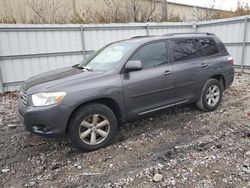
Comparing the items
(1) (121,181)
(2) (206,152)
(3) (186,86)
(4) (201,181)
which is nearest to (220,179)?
(4) (201,181)

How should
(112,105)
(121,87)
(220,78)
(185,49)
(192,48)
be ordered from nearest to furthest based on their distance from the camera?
(121,87) → (112,105) → (185,49) → (192,48) → (220,78)

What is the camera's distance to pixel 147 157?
3416mm

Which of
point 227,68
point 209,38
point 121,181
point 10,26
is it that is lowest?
point 121,181

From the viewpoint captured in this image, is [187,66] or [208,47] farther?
[208,47]

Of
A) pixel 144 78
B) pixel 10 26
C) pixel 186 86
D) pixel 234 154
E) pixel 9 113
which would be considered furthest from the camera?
pixel 10 26

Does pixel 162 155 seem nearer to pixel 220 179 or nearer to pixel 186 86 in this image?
pixel 220 179

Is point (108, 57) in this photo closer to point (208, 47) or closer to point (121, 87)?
point (121, 87)

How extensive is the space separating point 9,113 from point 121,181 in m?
4.11

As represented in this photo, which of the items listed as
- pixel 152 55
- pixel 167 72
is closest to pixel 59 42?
pixel 152 55

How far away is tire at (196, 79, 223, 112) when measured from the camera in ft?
16.4

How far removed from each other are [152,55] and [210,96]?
1809 millimetres

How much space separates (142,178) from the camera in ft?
9.63

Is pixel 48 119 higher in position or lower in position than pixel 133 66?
lower

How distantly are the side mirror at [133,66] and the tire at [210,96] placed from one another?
74.2 inches
